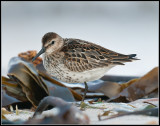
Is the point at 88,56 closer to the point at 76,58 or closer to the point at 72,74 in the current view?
the point at 76,58

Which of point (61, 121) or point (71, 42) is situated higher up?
point (71, 42)

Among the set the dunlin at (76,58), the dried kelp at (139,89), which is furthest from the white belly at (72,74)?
the dried kelp at (139,89)

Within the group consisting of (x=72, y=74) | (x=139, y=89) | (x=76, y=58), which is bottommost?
(x=139, y=89)

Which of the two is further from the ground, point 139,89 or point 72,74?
point 72,74

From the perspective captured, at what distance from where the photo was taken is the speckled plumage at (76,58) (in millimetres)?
2951

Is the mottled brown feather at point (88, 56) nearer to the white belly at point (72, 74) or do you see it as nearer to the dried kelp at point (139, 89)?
the white belly at point (72, 74)

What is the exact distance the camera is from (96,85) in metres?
3.27

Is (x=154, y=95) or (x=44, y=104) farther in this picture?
(x=154, y=95)

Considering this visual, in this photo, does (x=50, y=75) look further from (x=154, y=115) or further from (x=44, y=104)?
(x=154, y=115)

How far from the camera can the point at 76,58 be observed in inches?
121

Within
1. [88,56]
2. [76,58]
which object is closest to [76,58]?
[76,58]

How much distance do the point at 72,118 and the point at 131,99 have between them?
1441mm

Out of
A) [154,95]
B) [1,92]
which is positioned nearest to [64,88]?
[1,92]

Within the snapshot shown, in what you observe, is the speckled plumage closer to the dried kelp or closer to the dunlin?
the dunlin
